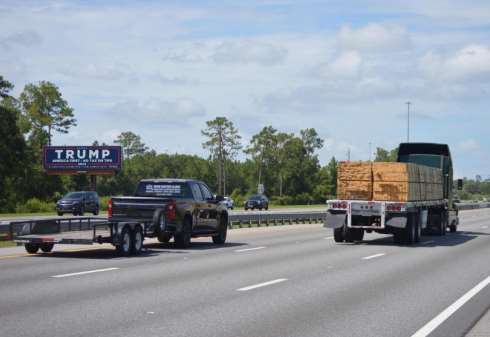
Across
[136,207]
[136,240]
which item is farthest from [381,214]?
[136,240]

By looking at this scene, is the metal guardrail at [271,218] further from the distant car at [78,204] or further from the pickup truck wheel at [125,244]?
the pickup truck wheel at [125,244]

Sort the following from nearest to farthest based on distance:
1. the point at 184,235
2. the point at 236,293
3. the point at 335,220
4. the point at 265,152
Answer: the point at 236,293, the point at 184,235, the point at 335,220, the point at 265,152

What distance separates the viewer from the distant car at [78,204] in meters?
55.4

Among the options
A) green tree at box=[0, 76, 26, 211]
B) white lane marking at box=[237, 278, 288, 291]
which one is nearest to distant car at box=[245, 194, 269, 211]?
green tree at box=[0, 76, 26, 211]

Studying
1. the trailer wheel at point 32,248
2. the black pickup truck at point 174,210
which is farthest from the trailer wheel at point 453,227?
the trailer wheel at point 32,248

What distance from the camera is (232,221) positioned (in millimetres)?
41438

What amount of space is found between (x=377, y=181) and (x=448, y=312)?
1603 cm

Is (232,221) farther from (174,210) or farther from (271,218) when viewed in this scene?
(174,210)

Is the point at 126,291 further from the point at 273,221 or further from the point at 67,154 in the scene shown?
the point at 67,154

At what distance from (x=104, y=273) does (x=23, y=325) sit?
6.46m

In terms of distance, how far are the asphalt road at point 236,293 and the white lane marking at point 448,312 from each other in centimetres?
9

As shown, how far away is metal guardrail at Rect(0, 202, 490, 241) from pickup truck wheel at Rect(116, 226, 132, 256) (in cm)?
76

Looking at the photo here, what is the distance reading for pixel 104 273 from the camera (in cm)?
1670

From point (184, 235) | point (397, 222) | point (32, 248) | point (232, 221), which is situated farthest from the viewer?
point (232, 221)
